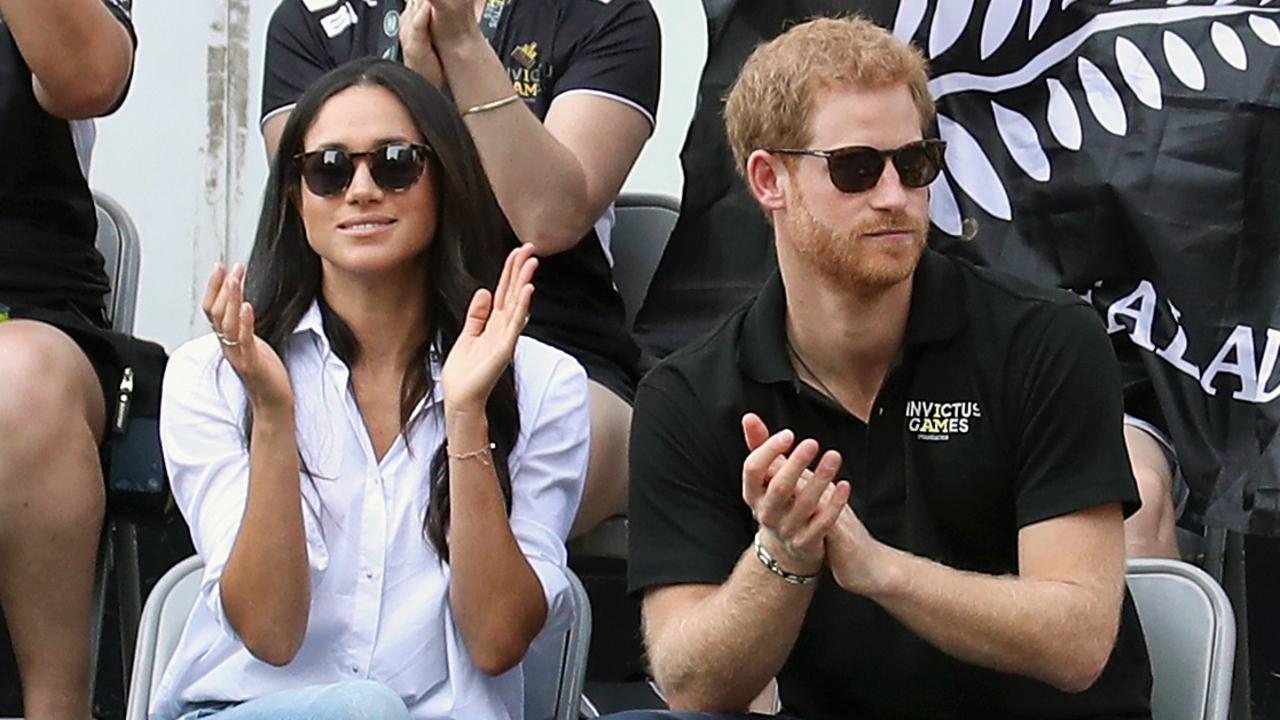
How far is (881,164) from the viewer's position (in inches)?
99.5

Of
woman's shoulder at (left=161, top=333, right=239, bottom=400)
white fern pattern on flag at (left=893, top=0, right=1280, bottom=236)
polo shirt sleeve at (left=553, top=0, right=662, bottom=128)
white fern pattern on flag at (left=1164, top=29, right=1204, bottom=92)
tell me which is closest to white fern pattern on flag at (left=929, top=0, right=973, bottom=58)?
white fern pattern on flag at (left=893, top=0, right=1280, bottom=236)

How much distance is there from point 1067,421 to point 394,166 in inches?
37.9

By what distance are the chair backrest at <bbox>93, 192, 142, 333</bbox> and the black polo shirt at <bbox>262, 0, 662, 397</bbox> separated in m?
0.35

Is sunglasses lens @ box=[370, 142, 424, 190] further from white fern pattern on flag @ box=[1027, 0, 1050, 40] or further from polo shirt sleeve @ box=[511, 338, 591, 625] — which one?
white fern pattern on flag @ box=[1027, 0, 1050, 40]

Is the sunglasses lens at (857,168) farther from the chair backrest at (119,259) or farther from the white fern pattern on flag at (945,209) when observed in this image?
the chair backrest at (119,259)

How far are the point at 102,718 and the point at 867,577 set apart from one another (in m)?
2.16

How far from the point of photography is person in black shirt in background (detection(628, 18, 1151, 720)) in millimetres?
2381

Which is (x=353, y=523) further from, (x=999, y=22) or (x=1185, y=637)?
(x=999, y=22)

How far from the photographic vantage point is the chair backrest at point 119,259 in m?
3.55

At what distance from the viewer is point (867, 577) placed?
227cm

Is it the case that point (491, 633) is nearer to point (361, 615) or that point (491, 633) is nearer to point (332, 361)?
point (361, 615)

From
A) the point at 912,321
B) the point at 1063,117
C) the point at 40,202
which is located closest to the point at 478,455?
the point at 912,321

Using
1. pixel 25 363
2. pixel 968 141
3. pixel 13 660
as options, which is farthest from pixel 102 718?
pixel 968 141

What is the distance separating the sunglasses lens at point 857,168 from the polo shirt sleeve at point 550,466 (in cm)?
52
